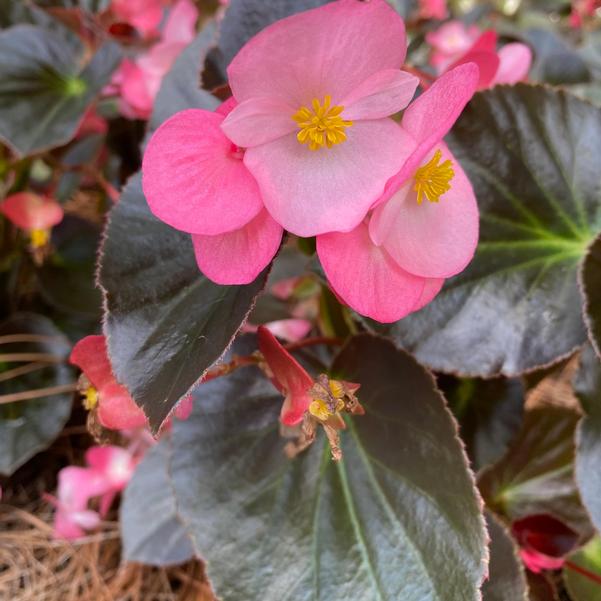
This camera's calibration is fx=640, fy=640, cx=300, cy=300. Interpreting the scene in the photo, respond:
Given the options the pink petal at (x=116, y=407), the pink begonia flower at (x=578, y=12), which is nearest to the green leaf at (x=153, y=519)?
the pink petal at (x=116, y=407)

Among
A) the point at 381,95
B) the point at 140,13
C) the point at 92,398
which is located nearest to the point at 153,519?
the point at 92,398

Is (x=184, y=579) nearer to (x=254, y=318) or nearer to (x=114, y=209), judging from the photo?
(x=254, y=318)

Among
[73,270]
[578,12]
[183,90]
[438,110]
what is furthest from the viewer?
[578,12]

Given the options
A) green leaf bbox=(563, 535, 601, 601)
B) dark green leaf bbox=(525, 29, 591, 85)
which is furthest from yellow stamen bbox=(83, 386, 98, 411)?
dark green leaf bbox=(525, 29, 591, 85)

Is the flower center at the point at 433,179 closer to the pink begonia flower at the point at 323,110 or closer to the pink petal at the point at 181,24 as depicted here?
the pink begonia flower at the point at 323,110

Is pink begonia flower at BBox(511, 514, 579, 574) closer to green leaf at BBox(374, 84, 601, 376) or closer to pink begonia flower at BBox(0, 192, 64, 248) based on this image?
green leaf at BBox(374, 84, 601, 376)

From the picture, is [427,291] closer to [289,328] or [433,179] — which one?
[433,179]
